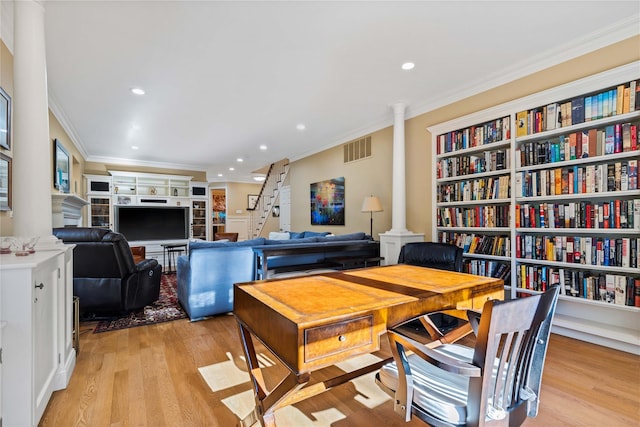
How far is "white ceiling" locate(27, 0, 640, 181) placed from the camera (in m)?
2.34

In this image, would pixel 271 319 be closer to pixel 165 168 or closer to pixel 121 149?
pixel 121 149

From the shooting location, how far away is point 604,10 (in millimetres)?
2361

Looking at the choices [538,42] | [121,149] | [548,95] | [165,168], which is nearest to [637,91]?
[548,95]

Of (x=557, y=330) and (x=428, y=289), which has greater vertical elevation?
(x=428, y=289)

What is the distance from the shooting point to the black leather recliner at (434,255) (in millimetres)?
3125

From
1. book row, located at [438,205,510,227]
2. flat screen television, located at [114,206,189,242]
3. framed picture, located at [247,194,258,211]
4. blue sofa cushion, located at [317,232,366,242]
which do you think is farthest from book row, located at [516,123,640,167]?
framed picture, located at [247,194,258,211]

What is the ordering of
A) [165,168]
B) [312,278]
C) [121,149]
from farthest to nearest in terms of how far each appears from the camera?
[165,168] → [121,149] → [312,278]

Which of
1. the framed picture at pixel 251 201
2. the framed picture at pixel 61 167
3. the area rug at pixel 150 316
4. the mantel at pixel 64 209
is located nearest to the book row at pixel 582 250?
the area rug at pixel 150 316

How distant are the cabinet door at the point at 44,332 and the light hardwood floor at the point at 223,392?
0.56ft

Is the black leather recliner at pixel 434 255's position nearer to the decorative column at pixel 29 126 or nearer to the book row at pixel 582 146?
the book row at pixel 582 146

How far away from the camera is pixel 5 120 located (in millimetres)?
2465

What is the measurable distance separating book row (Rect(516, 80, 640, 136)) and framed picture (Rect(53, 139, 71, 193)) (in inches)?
237

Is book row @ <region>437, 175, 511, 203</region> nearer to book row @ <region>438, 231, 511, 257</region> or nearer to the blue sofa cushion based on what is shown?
book row @ <region>438, 231, 511, 257</region>

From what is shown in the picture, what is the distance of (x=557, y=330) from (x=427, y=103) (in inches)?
120
